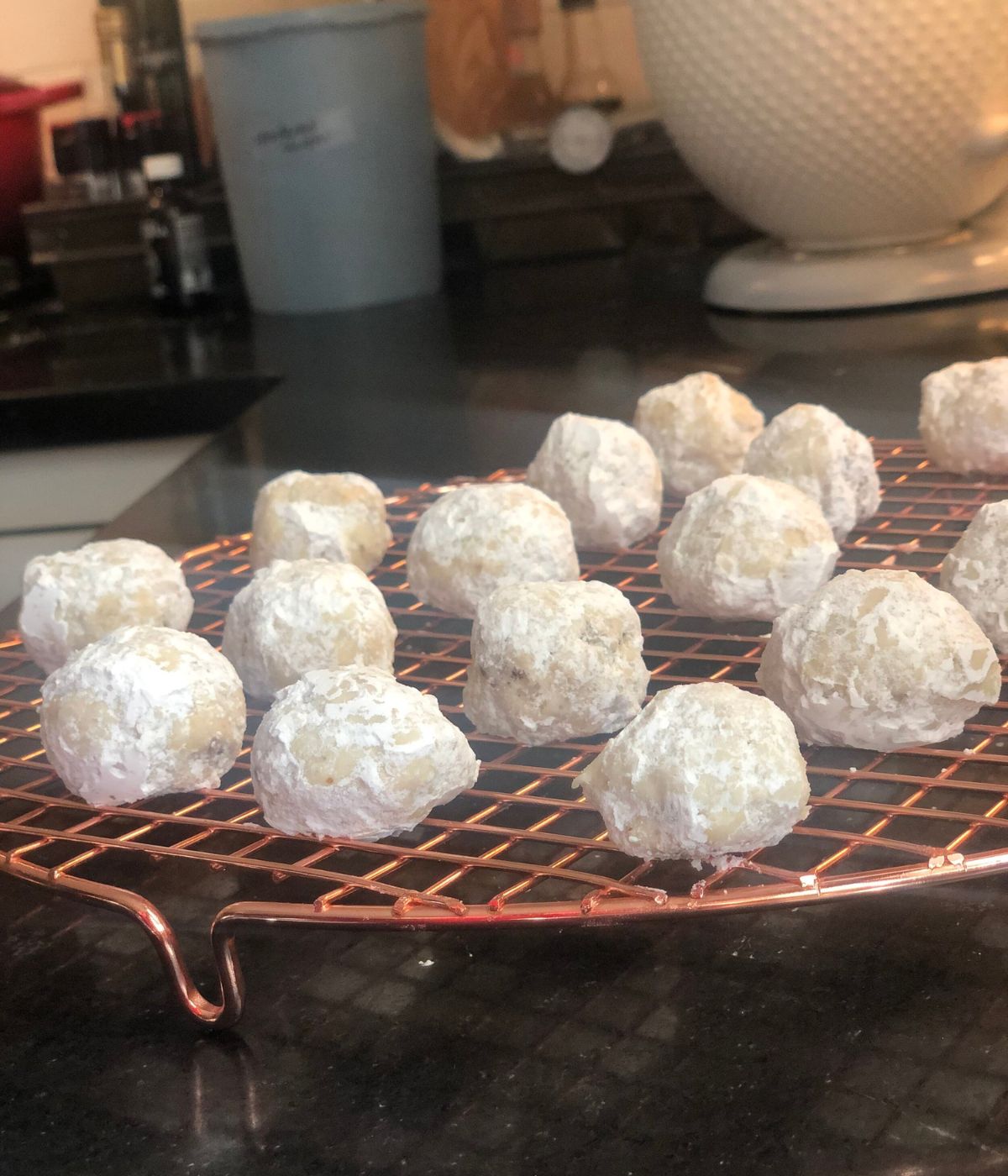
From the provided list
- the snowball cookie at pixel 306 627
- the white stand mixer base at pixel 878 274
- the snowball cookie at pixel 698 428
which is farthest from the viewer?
the white stand mixer base at pixel 878 274

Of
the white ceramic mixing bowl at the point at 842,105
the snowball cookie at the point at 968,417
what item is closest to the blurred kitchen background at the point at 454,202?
the white ceramic mixing bowl at the point at 842,105

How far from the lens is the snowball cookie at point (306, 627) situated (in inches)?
36.2

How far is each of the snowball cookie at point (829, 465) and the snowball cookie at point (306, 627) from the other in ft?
1.19

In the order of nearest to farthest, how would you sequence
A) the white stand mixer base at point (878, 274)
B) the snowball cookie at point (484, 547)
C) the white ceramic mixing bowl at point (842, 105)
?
the snowball cookie at point (484, 547) → the white ceramic mixing bowl at point (842, 105) → the white stand mixer base at point (878, 274)

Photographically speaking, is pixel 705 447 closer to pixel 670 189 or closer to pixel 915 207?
pixel 915 207

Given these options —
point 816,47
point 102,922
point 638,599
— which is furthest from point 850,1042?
point 816,47

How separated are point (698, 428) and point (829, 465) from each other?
180 millimetres

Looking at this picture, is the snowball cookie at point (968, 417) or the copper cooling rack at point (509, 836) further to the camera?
the snowball cookie at point (968, 417)

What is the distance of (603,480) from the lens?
3.68 feet

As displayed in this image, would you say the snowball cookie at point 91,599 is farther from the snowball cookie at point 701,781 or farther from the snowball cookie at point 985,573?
the snowball cookie at point 985,573

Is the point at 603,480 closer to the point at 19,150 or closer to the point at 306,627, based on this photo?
the point at 306,627

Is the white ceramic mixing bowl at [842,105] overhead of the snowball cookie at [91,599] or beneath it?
overhead

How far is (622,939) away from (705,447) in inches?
25.5

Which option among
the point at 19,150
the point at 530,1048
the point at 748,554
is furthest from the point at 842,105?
the point at 19,150
